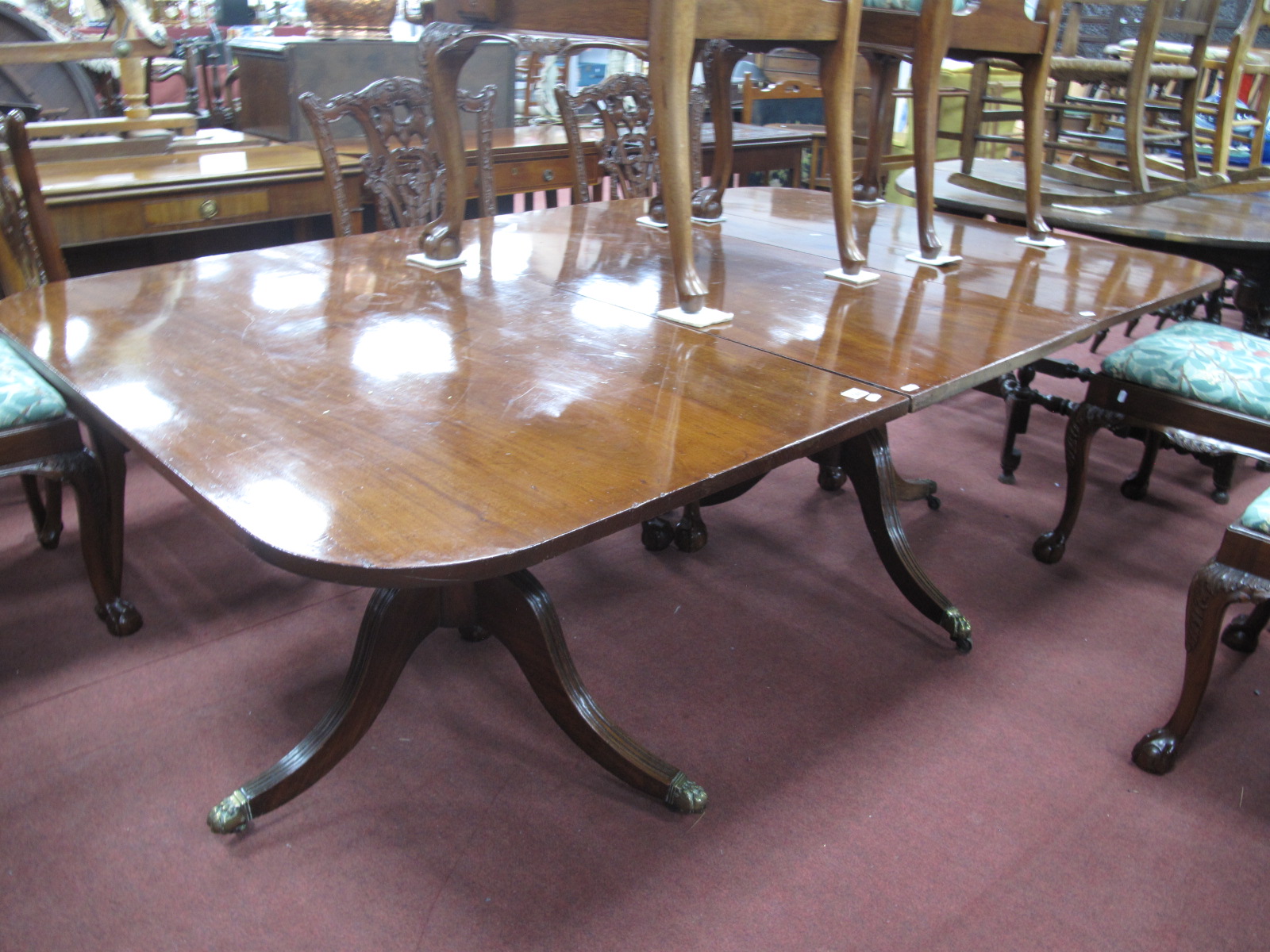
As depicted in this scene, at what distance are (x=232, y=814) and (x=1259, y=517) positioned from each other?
60.2 inches

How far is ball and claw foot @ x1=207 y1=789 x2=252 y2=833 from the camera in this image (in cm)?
127

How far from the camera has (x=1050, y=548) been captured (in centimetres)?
213

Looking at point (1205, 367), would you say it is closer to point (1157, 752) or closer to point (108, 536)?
point (1157, 752)

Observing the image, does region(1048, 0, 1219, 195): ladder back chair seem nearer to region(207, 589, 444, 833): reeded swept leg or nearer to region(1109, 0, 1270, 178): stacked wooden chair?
region(1109, 0, 1270, 178): stacked wooden chair

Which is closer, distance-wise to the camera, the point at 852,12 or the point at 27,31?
the point at 852,12

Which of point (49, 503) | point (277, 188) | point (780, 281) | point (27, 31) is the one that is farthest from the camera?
point (27, 31)

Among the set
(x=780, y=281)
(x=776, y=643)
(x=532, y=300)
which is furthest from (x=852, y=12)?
(x=776, y=643)

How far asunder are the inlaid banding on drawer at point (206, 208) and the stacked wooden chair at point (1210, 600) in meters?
2.42

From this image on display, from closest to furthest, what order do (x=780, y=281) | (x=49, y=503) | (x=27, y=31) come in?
(x=780, y=281) < (x=49, y=503) < (x=27, y=31)

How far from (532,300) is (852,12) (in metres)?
0.70

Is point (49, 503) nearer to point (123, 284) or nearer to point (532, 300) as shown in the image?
point (123, 284)

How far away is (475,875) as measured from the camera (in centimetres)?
127

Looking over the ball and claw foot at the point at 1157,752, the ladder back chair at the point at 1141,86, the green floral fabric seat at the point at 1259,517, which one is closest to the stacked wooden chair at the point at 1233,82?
the ladder back chair at the point at 1141,86

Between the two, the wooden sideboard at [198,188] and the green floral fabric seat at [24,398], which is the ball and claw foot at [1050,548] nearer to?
the wooden sideboard at [198,188]
